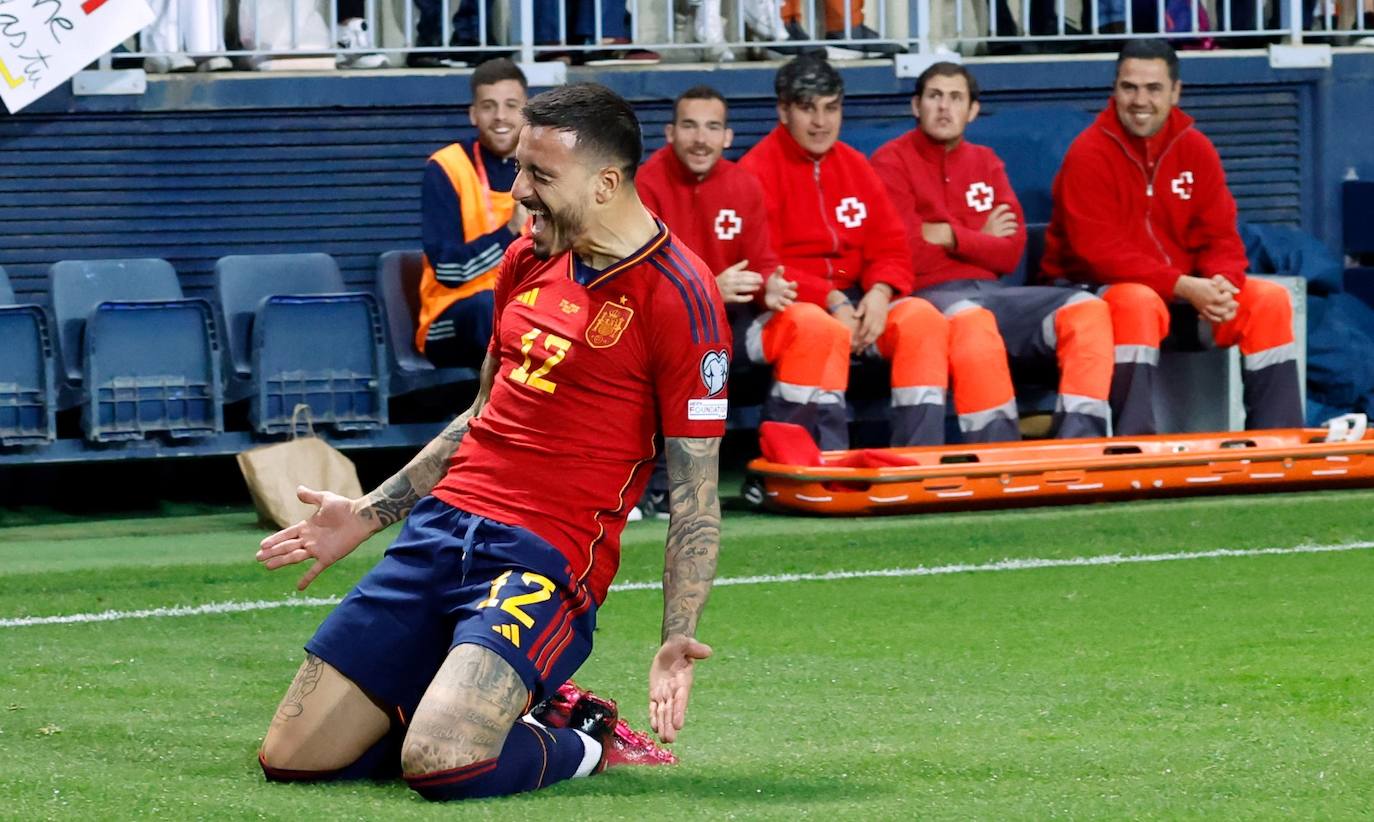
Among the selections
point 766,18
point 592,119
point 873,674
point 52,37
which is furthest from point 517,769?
point 766,18

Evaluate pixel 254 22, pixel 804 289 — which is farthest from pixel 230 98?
pixel 804 289

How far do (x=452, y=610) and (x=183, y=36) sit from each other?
607cm

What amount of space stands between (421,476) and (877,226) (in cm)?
486

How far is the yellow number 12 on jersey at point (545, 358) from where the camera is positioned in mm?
4688

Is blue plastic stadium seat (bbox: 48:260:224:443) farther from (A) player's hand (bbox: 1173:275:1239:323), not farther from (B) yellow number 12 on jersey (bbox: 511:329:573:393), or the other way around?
(B) yellow number 12 on jersey (bbox: 511:329:573:393)

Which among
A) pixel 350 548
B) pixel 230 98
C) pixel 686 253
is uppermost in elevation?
pixel 230 98

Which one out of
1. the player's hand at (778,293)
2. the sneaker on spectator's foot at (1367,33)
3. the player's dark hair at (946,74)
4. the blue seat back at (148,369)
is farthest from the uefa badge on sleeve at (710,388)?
the sneaker on spectator's foot at (1367,33)

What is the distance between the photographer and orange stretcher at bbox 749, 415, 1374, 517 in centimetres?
870

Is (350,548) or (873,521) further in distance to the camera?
(873,521)

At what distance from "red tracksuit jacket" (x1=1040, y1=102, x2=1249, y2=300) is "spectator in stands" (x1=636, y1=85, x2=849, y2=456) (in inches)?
59.4

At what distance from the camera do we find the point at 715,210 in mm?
9273

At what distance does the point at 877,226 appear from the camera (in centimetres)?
958

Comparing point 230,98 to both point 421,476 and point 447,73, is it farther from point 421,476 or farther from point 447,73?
point 421,476

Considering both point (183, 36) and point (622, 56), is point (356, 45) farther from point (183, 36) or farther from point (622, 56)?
point (622, 56)
